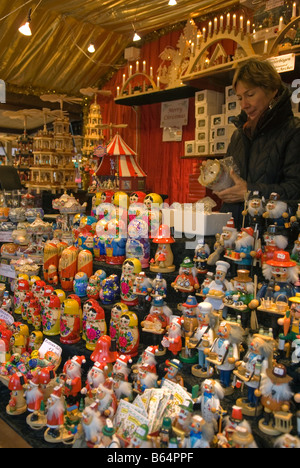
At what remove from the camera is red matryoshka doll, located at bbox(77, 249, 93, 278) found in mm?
3176

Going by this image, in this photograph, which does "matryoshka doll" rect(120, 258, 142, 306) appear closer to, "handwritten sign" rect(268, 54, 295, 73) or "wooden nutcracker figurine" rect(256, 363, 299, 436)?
"wooden nutcracker figurine" rect(256, 363, 299, 436)

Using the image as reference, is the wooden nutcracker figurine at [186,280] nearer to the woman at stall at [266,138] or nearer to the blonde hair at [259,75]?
the woman at stall at [266,138]

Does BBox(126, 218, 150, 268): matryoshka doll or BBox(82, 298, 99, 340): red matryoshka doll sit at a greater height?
BBox(126, 218, 150, 268): matryoshka doll

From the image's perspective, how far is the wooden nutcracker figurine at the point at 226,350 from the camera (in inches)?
76.8

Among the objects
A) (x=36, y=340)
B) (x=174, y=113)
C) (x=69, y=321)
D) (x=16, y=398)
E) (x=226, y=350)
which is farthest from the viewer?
(x=174, y=113)

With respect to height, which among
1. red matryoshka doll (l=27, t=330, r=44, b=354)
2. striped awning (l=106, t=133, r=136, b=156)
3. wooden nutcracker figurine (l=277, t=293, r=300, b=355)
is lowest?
red matryoshka doll (l=27, t=330, r=44, b=354)

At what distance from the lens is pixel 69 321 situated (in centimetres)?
268

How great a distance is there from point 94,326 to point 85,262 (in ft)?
2.40

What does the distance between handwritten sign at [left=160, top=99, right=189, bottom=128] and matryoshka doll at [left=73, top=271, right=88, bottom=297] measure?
3.53m

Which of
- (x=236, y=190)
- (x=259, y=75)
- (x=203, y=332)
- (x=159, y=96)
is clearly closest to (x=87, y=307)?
(x=203, y=332)

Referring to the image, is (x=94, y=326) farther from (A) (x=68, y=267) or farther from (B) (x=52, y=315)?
(A) (x=68, y=267)

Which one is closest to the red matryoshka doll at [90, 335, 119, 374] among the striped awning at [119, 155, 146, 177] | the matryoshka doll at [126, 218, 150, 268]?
the matryoshka doll at [126, 218, 150, 268]

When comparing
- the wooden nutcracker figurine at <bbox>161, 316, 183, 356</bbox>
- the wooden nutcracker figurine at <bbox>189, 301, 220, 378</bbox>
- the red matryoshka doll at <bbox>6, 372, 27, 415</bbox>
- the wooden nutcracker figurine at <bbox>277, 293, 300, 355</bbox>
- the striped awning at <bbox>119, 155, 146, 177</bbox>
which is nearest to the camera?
the wooden nutcracker figurine at <bbox>277, 293, 300, 355</bbox>

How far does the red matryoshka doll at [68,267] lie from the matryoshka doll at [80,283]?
0.48 feet
